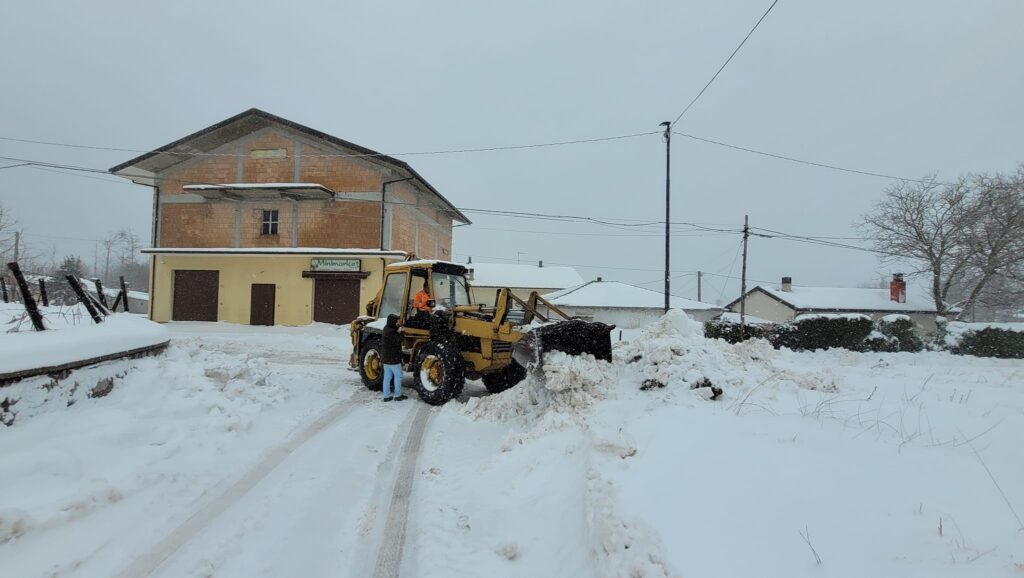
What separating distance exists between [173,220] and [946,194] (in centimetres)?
4605

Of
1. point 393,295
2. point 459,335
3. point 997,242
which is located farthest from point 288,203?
point 997,242

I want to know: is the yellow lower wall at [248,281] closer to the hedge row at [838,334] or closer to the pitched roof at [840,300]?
the hedge row at [838,334]

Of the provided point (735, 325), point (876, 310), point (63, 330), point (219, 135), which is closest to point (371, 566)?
point (63, 330)

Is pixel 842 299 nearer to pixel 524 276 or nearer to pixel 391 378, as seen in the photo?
pixel 524 276

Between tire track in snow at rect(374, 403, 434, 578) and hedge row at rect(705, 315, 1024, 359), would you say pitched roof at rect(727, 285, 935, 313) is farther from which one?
tire track in snow at rect(374, 403, 434, 578)

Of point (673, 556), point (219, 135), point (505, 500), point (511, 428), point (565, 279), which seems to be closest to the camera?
point (673, 556)

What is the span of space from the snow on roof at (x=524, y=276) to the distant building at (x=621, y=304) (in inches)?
148

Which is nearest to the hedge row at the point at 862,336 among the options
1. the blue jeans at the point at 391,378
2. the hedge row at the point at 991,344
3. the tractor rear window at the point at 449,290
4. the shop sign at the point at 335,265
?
the hedge row at the point at 991,344

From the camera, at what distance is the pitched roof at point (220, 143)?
22344 millimetres

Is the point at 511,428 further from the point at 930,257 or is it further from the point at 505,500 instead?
the point at 930,257

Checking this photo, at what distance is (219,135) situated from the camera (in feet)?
76.3

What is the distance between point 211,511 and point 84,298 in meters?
4.26

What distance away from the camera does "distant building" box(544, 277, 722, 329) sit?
35375 millimetres

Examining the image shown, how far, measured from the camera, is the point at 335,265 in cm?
2244
